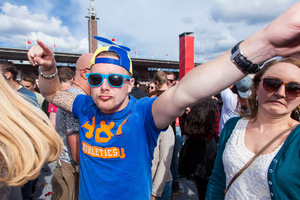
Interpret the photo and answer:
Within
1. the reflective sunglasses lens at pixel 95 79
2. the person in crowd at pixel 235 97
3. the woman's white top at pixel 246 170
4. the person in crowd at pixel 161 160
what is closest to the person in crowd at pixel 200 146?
the person in crowd at pixel 161 160

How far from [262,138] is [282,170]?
312 mm

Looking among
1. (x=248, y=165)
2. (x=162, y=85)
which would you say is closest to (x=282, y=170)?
(x=248, y=165)

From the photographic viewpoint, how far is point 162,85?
158 inches

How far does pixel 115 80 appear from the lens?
1.43 metres

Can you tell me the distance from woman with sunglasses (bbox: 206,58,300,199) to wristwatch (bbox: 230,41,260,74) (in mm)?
736

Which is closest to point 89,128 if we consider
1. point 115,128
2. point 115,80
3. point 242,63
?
point 115,128

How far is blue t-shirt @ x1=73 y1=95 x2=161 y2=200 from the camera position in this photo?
54.1 inches

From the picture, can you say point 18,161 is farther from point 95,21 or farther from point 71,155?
point 95,21

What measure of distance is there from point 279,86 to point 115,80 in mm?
1252

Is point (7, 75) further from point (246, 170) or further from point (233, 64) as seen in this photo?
point (246, 170)

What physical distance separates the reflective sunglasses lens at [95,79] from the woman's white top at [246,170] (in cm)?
123

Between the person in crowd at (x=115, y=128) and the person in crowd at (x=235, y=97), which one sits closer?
the person in crowd at (x=115, y=128)

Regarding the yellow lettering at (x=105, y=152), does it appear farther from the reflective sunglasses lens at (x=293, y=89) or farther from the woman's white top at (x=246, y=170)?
the reflective sunglasses lens at (x=293, y=89)

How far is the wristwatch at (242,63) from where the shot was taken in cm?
74
